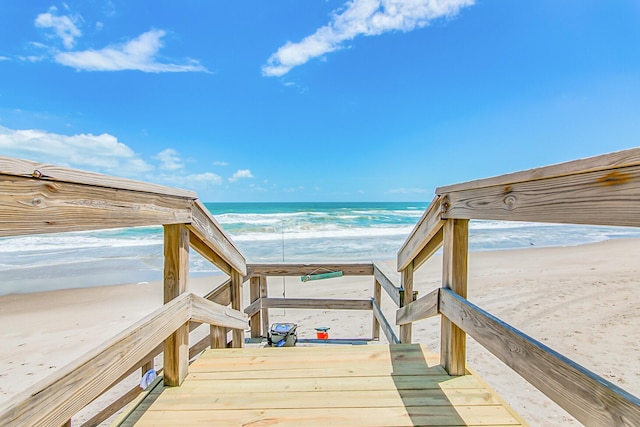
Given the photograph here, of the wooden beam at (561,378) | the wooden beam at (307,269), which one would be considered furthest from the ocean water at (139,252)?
the wooden beam at (561,378)

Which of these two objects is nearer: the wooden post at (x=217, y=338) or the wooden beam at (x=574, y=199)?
the wooden beam at (x=574, y=199)

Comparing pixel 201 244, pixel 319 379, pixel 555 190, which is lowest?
pixel 319 379

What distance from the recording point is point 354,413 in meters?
1.57

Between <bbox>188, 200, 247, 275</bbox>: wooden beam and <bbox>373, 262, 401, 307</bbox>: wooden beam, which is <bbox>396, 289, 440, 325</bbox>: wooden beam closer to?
<bbox>373, 262, 401, 307</bbox>: wooden beam

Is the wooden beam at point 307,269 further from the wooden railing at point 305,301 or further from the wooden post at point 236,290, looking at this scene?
the wooden post at point 236,290

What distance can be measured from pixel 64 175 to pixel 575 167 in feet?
4.73

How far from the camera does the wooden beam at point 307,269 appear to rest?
3533 millimetres

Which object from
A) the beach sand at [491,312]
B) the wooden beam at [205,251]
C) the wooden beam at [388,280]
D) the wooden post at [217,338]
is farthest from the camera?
the beach sand at [491,312]

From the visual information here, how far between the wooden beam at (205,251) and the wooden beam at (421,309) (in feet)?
4.74

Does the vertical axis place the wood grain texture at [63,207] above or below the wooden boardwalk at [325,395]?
above

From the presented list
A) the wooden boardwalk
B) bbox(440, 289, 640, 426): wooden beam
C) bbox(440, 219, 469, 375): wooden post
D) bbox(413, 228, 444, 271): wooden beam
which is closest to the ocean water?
the wooden boardwalk

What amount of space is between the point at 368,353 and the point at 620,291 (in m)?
7.05

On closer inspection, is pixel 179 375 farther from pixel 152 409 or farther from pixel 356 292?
pixel 356 292

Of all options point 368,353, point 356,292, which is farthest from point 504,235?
point 368,353
